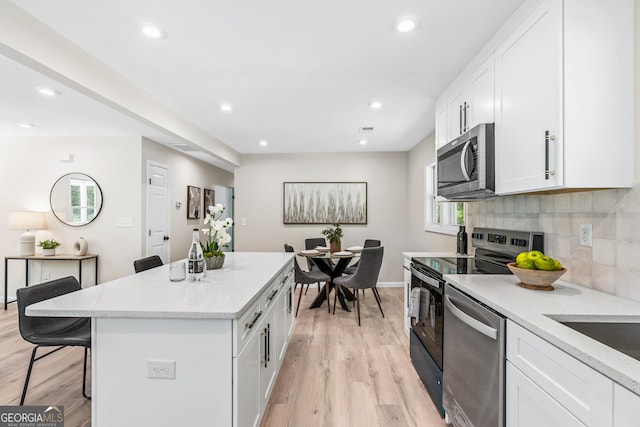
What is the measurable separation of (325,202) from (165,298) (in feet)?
13.4

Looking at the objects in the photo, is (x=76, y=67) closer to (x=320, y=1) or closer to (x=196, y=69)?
(x=196, y=69)

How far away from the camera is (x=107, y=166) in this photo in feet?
14.3

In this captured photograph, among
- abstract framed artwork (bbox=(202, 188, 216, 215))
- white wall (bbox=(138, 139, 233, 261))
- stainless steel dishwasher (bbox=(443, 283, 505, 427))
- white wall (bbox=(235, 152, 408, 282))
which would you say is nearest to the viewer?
stainless steel dishwasher (bbox=(443, 283, 505, 427))

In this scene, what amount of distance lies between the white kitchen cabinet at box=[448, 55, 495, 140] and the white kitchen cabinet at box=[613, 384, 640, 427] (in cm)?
155

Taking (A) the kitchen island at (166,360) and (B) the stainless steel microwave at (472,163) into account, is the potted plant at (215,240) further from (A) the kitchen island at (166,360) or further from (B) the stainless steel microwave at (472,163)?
(B) the stainless steel microwave at (472,163)

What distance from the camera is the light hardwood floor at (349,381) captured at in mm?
1956

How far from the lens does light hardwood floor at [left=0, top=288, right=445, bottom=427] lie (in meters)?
1.96

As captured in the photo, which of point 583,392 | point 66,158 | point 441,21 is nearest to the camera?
point 583,392

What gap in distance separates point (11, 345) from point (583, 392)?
13.9 ft

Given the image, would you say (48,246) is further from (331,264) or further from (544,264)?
(544,264)

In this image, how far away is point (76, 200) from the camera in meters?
4.38

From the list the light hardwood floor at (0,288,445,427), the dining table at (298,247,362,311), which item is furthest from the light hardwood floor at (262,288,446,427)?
the dining table at (298,247,362,311)

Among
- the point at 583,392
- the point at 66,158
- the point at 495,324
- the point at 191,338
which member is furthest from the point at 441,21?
the point at 66,158

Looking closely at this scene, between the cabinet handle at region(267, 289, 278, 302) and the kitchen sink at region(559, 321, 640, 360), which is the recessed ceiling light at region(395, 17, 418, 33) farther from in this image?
the cabinet handle at region(267, 289, 278, 302)
